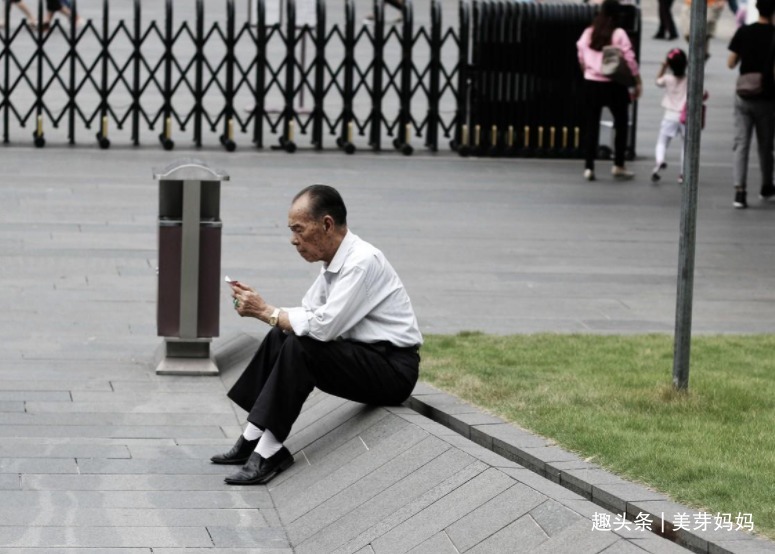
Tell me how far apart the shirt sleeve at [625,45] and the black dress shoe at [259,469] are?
9986mm

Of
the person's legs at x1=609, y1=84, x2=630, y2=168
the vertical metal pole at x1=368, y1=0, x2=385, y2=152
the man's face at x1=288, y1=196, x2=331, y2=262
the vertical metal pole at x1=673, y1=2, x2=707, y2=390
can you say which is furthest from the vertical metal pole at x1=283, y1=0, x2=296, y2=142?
the man's face at x1=288, y1=196, x2=331, y2=262

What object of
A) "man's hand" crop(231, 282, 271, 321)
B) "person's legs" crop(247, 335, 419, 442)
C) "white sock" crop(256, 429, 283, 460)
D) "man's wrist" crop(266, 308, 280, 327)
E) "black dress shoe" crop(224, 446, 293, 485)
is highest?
"man's hand" crop(231, 282, 271, 321)

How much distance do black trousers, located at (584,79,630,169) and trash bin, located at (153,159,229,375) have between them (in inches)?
315

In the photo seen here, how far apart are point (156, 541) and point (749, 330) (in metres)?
5.39

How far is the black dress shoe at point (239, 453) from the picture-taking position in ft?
24.8

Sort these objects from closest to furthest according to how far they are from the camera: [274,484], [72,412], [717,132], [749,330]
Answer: [274,484] → [72,412] → [749,330] → [717,132]

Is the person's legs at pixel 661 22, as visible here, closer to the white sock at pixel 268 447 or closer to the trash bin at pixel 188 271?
the trash bin at pixel 188 271

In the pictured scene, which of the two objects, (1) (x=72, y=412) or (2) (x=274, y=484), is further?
(1) (x=72, y=412)

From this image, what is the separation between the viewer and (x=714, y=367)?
877 centimetres

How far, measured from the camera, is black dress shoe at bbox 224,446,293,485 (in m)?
7.30

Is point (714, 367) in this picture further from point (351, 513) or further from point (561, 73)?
point (561, 73)

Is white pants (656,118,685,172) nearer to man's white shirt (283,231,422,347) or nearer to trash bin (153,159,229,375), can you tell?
trash bin (153,159,229,375)

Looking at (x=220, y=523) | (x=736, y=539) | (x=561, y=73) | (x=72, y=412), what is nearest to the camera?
(x=736, y=539)

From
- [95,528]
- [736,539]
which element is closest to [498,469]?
[736,539]
